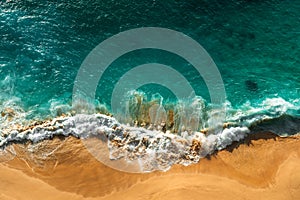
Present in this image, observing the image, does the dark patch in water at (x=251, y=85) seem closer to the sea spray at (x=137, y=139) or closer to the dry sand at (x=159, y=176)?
the sea spray at (x=137, y=139)

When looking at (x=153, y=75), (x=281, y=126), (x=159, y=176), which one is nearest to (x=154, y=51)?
(x=153, y=75)

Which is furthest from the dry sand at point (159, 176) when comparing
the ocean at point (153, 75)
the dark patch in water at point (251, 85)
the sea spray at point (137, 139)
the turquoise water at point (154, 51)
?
the dark patch in water at point (251, 85)

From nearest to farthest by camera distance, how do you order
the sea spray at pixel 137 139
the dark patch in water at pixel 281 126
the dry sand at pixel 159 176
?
the dry sand at pixel 159 176
the sea spray at pixel 137 139
the dark patch in water at pixel 281 126

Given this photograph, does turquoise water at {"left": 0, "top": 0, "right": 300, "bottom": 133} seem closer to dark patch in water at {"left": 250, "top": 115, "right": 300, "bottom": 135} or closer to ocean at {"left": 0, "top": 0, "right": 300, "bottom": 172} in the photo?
ocean at {"left": 0, "top": 0, "right": 300, "bottom": 172}

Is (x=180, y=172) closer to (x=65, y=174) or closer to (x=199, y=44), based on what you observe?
(x=65, y=174)

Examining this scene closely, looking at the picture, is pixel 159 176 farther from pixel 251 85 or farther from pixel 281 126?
pixel 251 85

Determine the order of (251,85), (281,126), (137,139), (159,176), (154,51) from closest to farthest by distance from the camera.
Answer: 1. (159,176)
2. (137,139)
3. (281,126)
4. (251,85)
5. (154,51)
